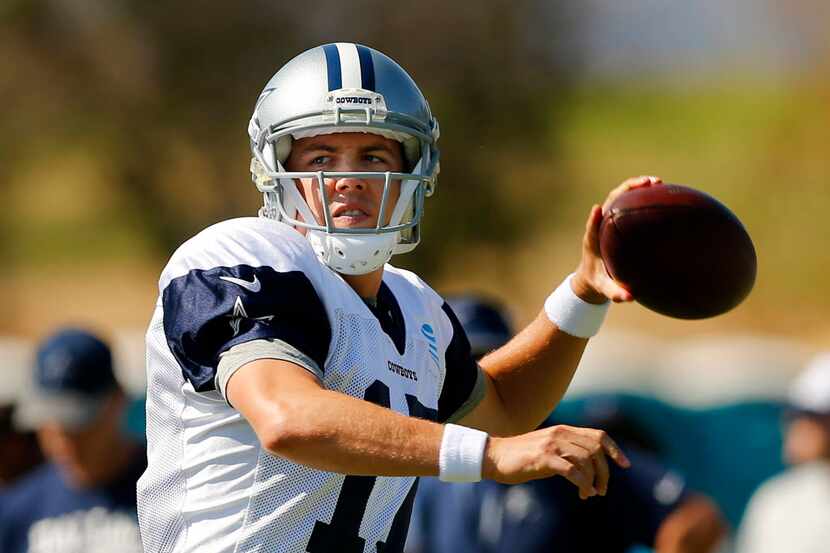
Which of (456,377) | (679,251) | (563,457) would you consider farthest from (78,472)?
(563,457)

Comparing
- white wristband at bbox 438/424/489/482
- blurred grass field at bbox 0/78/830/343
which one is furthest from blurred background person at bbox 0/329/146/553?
blurred grass field at bbox 0/78/830/343

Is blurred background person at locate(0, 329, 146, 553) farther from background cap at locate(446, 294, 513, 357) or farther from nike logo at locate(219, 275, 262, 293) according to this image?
nike logo at locate(219, 275, 262, 293)

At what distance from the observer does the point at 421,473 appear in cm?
287

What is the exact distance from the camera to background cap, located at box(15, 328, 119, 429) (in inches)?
246

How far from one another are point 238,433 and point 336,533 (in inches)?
11.1

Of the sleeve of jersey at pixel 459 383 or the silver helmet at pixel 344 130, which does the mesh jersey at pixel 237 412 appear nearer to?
the silver helmet at pixel 344 130

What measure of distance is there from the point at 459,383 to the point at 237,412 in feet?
2.50

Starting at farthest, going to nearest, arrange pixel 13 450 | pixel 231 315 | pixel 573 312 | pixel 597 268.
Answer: pixel 13 450, pixel 573 312, pixel 597 268, pixel 231 315

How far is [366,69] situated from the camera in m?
3.62

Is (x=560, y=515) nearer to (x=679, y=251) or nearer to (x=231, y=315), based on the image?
(x=679, y=251)

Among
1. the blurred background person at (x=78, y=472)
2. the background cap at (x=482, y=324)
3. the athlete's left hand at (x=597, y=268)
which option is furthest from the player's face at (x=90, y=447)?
the athlete's left hand at (x=597, y=268)

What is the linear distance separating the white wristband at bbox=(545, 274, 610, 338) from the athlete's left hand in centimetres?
2

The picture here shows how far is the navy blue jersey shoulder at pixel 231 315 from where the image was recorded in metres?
3.10

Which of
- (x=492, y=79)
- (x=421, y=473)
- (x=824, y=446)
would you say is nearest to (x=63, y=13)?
(x=492, y=79)
